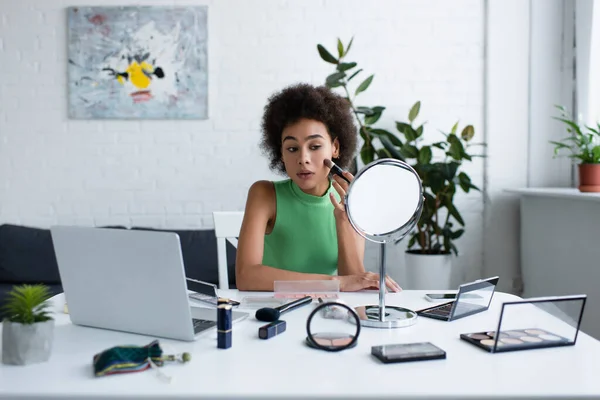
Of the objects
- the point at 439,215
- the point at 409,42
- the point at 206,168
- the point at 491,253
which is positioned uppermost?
the point at 409,42

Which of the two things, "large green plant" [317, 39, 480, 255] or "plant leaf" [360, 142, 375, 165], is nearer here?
"large green plant" [317, 39, 480, 255]

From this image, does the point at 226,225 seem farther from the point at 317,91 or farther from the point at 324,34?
the point at 324,34

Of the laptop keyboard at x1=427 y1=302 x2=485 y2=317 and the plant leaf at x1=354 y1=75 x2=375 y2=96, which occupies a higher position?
the plant leaf at x1=354 y1=75 x2=375 y2=96

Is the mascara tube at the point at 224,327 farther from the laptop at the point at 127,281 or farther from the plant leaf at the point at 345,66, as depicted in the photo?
the plant leaf at the point at 345,66

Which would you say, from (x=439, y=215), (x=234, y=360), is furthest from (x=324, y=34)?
(x=234, y=360)

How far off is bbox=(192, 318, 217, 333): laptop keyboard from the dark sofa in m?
1.86

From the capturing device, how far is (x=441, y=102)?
330 centimetres

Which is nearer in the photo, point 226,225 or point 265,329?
point 265,329

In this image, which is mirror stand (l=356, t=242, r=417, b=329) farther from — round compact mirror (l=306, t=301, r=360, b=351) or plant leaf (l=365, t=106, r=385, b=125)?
plant leaf (l=365, t=106, r=385, b=125)

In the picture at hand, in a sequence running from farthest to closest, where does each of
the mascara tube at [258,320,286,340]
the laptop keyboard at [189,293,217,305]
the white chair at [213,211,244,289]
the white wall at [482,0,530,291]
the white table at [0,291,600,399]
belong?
the white wall at [482,0,530,291]
the white chair at [213,211,244,289]
the laptop keyboard at [189,293,217,305]
the mascara tube at [258,320,286,340]
the white table at [0,291,600,399]

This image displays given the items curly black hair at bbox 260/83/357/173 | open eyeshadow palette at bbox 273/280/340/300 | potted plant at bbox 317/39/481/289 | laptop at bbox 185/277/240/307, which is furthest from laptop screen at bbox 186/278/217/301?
potted plant at bbox 317/39/481/289

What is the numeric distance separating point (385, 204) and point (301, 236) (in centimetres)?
72

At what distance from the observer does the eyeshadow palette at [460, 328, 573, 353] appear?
3.22 feet

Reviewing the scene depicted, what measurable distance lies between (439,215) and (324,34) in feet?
4.05
